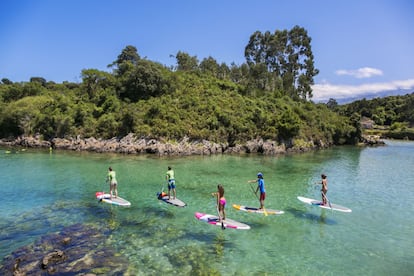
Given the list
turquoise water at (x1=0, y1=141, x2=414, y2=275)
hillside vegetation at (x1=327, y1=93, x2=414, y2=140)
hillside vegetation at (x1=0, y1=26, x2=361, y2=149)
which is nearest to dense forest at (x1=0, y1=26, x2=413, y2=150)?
hillside vegetation at (x1=0, y1=26, x2=361, y2=149)

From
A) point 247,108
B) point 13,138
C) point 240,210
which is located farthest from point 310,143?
point 13,138

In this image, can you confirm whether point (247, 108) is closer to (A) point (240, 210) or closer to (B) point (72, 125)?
(B) point (72, 125)

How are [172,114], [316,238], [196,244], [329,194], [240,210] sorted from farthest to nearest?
1. [172,114]
2. [329,194]
3. [240,210]
4. [316,238]
5. [196,244]

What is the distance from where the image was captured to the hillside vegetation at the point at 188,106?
→ 171ft

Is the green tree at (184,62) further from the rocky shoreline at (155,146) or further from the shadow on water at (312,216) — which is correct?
the shadow on water at (312,216)

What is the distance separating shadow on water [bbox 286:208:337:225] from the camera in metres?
18.5

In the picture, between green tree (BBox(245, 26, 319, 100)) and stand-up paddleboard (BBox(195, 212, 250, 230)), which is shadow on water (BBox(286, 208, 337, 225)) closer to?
stand-up paddleboard (BBox(195, 212, 250, 230))

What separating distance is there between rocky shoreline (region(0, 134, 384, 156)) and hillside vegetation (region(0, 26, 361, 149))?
4.22 feet

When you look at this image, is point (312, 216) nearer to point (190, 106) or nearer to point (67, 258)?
point (67, 258)

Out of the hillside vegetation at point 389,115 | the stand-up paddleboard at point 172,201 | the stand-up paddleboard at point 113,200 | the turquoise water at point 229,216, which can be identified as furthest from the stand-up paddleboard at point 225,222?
the hillside vegetation at point 389,115

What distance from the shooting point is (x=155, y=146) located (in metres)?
46.6

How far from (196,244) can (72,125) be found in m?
47.2

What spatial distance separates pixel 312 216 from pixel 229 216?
5.60 meters

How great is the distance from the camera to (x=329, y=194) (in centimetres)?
2523
